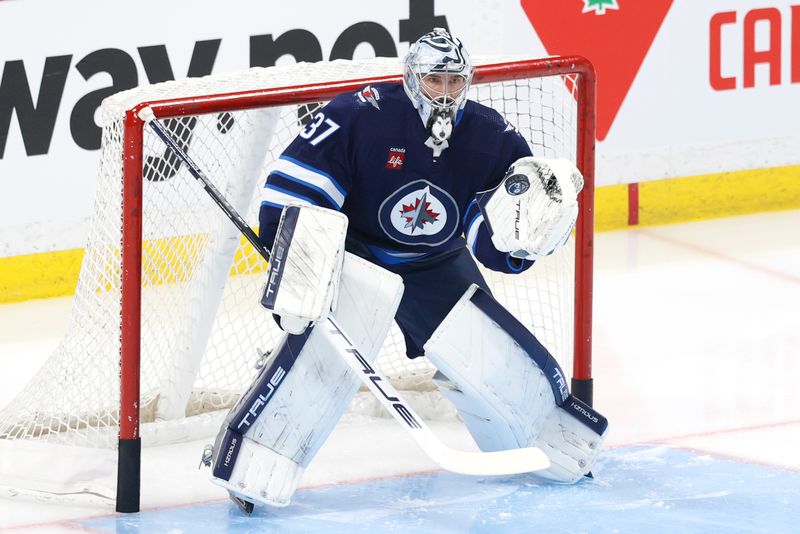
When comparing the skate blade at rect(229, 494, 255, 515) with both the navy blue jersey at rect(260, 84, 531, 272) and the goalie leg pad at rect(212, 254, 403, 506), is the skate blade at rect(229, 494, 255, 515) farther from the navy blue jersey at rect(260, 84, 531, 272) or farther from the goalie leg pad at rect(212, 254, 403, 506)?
the navy blue jersey at rect(260, 84, 531, 272)

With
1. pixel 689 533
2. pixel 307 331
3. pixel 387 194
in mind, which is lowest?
pixel 689 533

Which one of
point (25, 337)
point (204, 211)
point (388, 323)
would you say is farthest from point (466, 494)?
point (25, 337)

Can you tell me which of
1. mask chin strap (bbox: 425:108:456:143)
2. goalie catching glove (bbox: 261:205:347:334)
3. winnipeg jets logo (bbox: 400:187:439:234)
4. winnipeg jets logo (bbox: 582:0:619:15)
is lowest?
goalie catching glove (bbox: 261:205:347:334)

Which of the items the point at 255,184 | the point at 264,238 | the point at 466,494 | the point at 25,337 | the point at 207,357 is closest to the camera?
the point at 264,238

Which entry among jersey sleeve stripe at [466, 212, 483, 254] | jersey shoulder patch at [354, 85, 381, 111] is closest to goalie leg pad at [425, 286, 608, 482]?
jersey sleeve stripe at [466, 212, 483, 254]

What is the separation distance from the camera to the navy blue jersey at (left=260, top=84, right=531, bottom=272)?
348 centimetres

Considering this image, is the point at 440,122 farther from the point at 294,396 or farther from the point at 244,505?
the point at 244,505

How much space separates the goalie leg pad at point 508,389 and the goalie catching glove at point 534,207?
0.20 m

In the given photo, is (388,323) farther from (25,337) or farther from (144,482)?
(25,337)

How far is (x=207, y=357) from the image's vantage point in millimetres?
4375

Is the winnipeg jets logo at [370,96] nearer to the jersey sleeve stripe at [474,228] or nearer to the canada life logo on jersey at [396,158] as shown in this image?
the canada life logo on jersey at [396,158]

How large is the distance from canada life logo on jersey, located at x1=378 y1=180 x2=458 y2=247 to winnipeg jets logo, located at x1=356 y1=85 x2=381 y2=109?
0.18 meters

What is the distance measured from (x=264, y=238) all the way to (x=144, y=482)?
2.22ft

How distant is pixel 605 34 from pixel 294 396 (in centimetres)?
245
